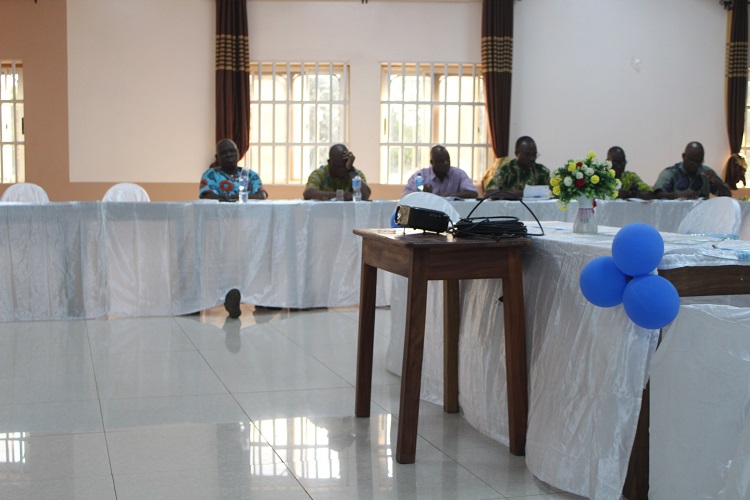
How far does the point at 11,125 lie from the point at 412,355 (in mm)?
7121

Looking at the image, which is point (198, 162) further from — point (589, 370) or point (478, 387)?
point (589, 370)

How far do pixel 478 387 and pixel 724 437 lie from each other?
1.15m

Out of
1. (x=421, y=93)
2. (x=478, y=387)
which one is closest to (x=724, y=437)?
(x=478, y=387)

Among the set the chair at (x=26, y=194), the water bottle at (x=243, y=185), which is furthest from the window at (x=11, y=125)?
the water bottle at (x=243, y=185)

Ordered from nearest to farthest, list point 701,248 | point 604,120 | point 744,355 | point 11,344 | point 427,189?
point 744,355 → point 701,248 → point 11,344 → point 427,189 → point 604,120

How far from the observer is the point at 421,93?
868cm

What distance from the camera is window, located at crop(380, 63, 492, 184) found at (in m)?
8.63

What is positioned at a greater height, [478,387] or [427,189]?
[427,189]

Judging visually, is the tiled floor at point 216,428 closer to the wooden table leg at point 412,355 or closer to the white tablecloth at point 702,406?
the wooden table leg at point 412,355

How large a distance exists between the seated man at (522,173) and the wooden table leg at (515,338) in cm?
415

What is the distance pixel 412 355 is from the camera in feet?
8.58

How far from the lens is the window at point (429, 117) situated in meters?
8.63

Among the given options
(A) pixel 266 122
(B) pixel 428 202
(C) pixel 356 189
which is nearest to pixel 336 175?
(C) pixel 356 189

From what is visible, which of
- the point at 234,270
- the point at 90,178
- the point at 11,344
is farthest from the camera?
the point at 90,178
